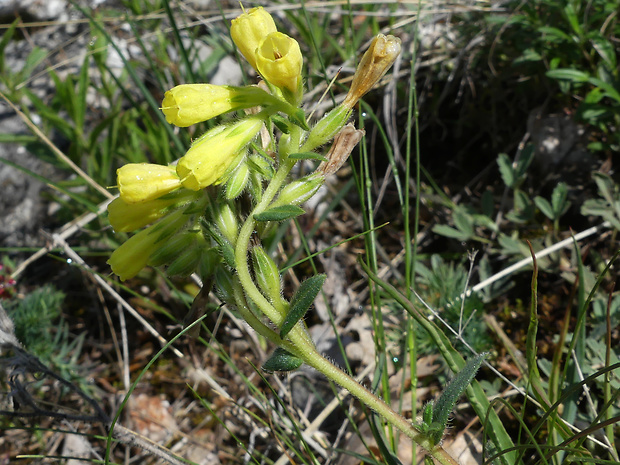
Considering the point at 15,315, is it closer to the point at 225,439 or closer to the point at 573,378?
the point at 225,439

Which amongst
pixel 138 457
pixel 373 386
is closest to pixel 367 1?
pixel 373 386

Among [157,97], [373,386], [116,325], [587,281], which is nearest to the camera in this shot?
[373,386]

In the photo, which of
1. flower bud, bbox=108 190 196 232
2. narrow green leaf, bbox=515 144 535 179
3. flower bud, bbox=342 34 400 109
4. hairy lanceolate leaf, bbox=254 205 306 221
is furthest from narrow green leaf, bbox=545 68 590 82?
flower bud, bbox=108 190 196 232

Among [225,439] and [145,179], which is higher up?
[145,179]

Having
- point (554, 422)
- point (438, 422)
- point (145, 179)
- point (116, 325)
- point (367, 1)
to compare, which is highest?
point (145, 179)

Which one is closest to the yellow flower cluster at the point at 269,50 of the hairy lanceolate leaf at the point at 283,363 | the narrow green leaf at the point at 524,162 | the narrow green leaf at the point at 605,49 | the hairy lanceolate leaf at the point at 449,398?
the hairy lanceolate leaf at the point at 283,363

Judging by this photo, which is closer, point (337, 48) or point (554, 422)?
point (554, 422)

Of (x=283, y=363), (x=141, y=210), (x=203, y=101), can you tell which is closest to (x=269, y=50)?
(x=203, y=101)

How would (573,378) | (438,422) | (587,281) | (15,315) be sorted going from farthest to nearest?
(15,315) < (587,281) < (573,378) < (438,422)
